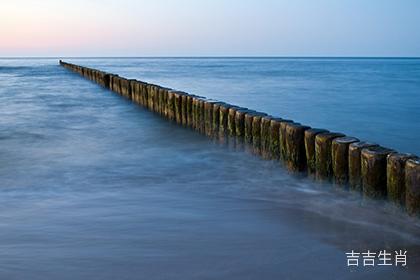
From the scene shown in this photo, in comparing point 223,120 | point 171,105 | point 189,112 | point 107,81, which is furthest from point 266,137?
point 107,81

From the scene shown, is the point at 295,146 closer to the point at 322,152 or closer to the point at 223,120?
the point at 322,152

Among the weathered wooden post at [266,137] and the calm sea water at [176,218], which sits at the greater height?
the weathered wooden post at [266,137]

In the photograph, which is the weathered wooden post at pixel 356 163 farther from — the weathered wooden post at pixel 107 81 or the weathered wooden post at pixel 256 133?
the weathered wooden post at pixel 107 81

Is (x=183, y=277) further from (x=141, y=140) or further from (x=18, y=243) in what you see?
(x=141, y=140)

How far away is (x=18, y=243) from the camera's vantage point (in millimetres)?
3441

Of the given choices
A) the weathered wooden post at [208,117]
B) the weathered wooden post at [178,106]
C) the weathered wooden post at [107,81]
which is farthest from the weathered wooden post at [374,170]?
the weathered wooden post at [107,81]

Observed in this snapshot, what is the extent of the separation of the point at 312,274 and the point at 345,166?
5.73 ft

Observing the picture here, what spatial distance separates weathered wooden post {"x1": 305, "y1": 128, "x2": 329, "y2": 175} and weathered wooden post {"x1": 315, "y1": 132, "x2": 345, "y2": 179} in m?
0.07

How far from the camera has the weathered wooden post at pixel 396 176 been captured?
3752mm

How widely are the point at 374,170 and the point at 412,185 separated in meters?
0.44

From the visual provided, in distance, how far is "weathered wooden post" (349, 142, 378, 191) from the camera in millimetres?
4223

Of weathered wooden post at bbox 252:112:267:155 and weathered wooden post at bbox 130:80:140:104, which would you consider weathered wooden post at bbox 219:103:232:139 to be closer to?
weathered wooden post at bbox 252:112:267:155

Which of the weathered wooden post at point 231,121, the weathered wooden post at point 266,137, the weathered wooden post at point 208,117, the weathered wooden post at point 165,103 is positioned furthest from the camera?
the weathered wooden post at point 165,103

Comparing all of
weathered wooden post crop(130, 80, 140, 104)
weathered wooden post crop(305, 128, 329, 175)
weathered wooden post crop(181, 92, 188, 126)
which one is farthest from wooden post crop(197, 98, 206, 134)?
weathered wooden post crop(130, 80, 140, 104)
